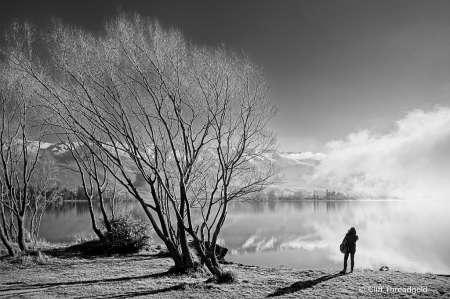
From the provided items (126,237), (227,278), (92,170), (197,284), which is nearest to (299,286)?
(227,278)

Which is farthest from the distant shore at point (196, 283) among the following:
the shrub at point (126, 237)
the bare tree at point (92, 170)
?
the bare tree at point (92, 170)

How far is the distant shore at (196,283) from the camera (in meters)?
7.99

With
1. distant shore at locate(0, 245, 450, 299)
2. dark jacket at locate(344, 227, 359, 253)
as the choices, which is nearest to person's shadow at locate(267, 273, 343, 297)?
distant shore at locate(0, 245, 450, 299)

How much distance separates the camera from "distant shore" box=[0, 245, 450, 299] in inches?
314

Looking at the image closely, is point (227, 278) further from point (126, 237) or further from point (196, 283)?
point (126, 237)

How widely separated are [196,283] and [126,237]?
8296 millimetres

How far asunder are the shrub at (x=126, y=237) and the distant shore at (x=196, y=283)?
11.6ft

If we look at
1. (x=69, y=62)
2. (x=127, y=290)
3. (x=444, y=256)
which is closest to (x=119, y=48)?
(x=69, y=62)

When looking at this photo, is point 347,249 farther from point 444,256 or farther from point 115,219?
point 444,256

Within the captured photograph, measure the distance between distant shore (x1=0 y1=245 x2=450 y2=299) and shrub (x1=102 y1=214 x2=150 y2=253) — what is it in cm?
353

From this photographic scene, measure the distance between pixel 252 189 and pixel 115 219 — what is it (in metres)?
10.3

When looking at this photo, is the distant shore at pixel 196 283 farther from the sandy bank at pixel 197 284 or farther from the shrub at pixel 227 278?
the shrub at pixel 227 278

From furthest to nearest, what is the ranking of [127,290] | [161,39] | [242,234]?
[242,234] → [161,39] → [127,290]

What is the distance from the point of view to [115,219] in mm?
17312
